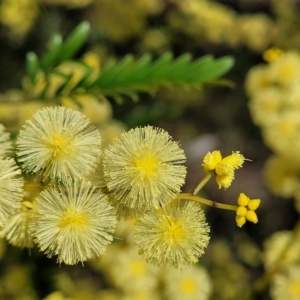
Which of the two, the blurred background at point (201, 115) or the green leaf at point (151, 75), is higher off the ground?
the green leaf at point (151, 75)

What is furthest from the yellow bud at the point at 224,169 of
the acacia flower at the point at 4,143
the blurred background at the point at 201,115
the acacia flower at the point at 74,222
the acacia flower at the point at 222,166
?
the blurred background at the point at 201,115

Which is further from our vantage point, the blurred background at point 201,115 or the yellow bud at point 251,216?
the blurred background at point 201,115

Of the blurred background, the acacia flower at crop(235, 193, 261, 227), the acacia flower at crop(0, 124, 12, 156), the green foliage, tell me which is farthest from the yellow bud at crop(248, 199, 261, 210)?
the blurred background

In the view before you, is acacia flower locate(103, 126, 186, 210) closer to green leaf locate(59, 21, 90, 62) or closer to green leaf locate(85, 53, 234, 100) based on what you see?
green leaf locate(85, 53, 234, 100)

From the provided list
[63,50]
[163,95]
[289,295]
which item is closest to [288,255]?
[289,295]

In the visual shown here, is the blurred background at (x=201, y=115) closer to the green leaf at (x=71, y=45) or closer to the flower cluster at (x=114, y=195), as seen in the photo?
the green leaf at (x=71, y=45)

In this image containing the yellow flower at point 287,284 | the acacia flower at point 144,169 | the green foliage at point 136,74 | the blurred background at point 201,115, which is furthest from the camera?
the blurred background at point 201,115

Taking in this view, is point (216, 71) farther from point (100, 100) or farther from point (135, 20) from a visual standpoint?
point (135, 20)
